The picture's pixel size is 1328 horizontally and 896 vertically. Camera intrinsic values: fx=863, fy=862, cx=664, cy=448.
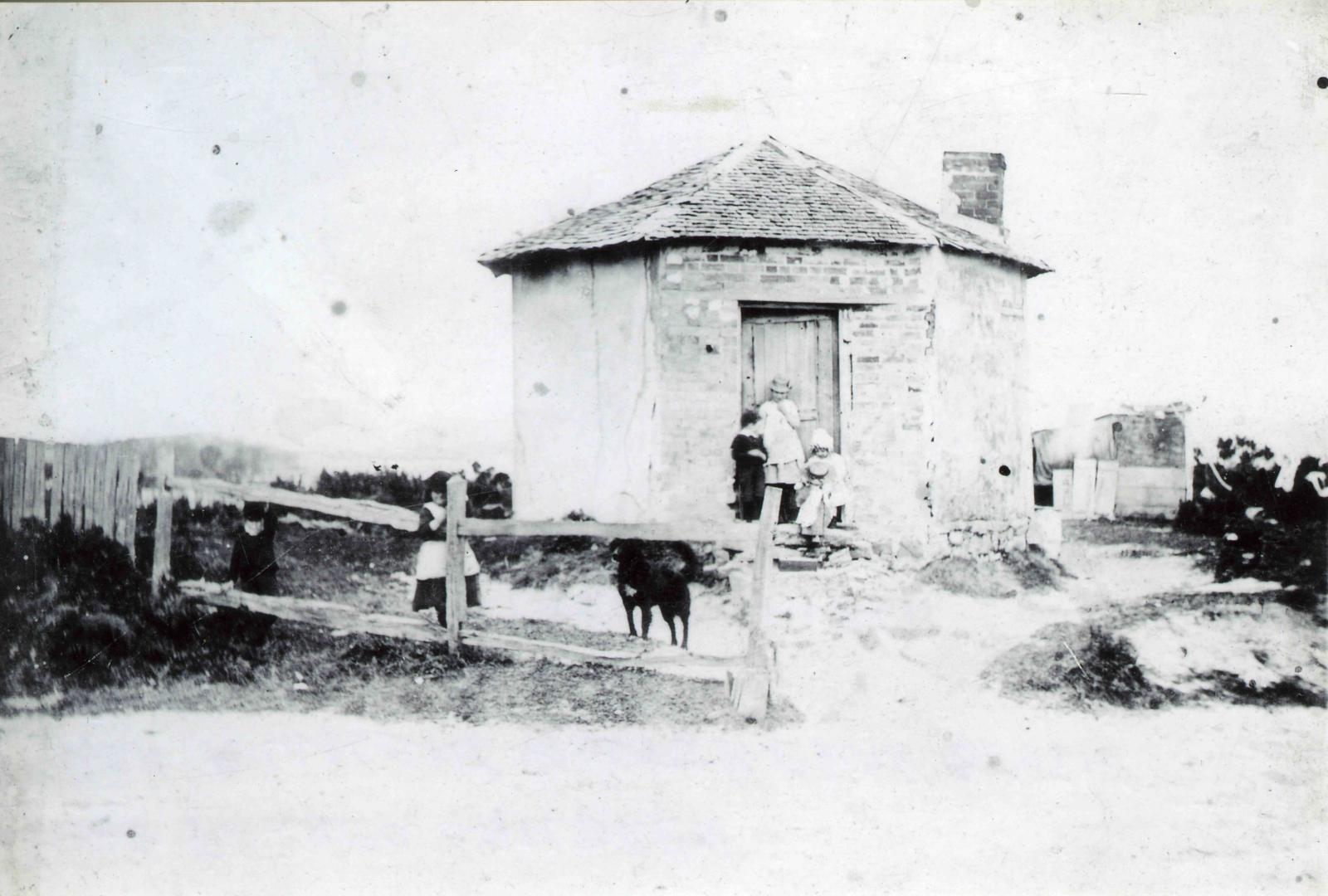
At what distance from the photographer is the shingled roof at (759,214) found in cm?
423

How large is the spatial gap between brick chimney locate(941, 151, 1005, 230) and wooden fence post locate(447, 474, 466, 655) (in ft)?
9.19

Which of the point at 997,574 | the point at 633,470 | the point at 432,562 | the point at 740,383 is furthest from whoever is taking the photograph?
the point at 740,383

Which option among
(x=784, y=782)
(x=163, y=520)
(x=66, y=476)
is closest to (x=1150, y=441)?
(x=784, y=782)

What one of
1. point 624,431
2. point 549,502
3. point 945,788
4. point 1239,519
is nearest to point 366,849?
point 549,502

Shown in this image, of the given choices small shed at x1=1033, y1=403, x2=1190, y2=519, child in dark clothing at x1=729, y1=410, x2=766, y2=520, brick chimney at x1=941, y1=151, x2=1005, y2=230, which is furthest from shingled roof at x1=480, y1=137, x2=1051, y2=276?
child in dark clothing at x1=729, y1=410, x2=766, y2=520

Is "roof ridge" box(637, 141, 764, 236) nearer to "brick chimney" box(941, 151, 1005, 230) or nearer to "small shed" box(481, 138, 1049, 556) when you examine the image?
"small shed" box(481, 138, 1049, 556)

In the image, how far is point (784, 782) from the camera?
3.84m

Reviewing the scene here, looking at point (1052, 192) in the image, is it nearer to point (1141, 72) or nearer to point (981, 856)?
point (1141, 72)

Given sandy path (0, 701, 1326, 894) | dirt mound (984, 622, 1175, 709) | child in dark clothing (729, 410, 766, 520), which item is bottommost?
sandy path (0, 701, 1326, 894)

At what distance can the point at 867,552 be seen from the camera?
4.27 metres

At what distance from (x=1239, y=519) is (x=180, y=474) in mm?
5085

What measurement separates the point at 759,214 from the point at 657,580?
6.21ft

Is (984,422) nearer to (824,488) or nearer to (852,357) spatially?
(852,357)

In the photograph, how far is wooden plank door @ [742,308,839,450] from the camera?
459 cm
